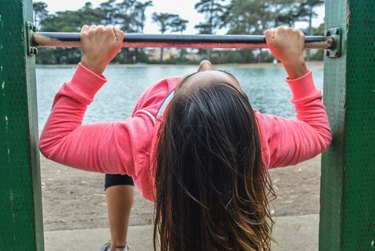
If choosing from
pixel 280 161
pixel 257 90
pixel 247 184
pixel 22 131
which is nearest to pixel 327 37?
pixel 280 161

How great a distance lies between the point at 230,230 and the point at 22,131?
0.51 metres

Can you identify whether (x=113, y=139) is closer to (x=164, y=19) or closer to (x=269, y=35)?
(x=269, y=35)

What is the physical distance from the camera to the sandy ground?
269 cm

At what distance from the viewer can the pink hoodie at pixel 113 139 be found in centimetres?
104

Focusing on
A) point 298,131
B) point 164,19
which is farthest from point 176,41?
point 164,19

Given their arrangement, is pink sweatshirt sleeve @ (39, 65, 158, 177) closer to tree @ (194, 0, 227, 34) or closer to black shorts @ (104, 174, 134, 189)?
black shorts @ (104, 174, 134, 189)

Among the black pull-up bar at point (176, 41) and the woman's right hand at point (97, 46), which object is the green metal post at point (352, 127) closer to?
the black pull-up bar at point (176, 41)

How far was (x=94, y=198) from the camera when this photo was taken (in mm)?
3137

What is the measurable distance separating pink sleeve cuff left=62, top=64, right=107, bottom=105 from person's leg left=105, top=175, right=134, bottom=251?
1.86ft

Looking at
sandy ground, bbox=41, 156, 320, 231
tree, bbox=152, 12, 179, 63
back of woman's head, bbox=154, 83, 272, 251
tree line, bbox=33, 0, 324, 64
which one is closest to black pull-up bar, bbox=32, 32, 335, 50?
back of woman's head, bbox=154, 83, 272, 251

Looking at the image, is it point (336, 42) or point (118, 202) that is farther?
point (118, 202)

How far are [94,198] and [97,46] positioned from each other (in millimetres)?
2166

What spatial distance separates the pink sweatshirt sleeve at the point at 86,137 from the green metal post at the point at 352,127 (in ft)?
1.75

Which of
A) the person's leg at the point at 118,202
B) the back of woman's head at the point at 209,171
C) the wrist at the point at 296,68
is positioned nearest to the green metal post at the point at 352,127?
the wrist at the point at 296,68
